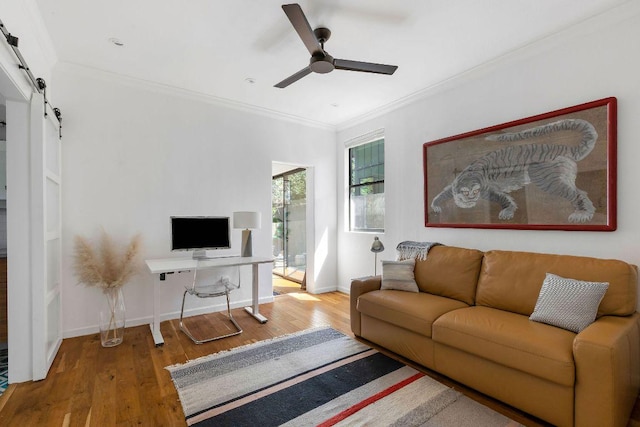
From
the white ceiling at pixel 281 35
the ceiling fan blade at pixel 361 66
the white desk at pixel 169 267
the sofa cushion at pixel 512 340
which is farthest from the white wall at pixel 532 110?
the white desk at pixel 169 267

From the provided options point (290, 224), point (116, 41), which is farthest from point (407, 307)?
point (290, 224)

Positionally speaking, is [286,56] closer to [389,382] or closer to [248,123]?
[248,123]

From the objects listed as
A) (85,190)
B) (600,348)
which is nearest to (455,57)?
(600,348)

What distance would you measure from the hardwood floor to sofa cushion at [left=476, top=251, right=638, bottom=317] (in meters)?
0.70

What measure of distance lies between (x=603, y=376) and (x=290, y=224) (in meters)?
4.87

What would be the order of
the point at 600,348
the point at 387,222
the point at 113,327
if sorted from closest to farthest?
the point at 600,348 < the point at 113,327 < the point at 387,222

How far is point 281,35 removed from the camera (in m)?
2.57

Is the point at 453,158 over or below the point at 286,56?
below

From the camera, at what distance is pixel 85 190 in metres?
3.17

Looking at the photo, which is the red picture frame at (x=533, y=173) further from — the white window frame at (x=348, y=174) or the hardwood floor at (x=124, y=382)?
the hardwood floor at (x=124, y=382)

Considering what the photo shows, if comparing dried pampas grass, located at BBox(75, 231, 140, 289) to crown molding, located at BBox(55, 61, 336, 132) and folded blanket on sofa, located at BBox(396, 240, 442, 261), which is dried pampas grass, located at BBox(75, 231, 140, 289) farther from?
folded blanket on sofa, located at BBox(396, 240, 442, 261)

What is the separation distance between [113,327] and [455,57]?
4246 mm

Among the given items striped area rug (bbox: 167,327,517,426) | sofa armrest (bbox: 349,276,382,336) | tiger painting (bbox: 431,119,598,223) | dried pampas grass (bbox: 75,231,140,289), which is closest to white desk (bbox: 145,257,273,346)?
dried pampas grass (bbox: 75,231,140,289)

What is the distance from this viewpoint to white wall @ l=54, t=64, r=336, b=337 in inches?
123
